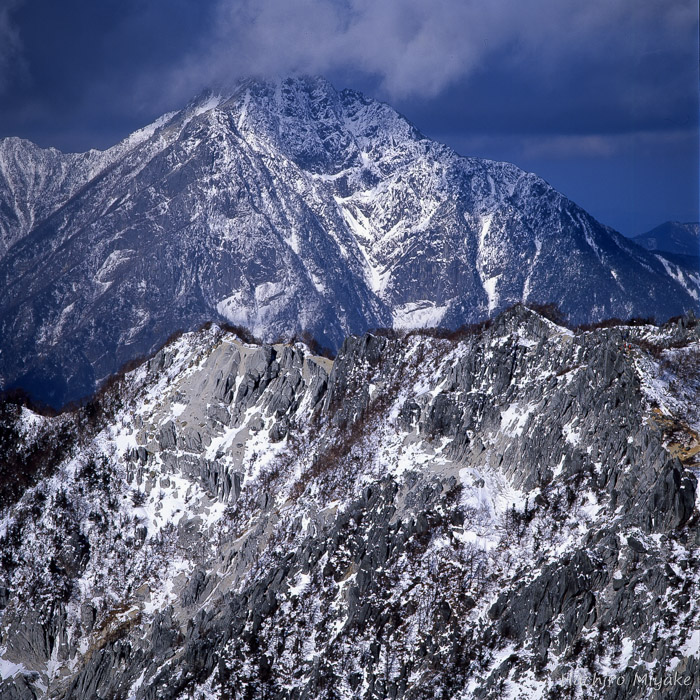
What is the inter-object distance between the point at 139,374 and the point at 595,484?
95.7 m

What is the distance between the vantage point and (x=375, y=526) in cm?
11931

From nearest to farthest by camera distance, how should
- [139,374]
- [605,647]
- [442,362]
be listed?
[605,647] < [442,362] < [139,374]

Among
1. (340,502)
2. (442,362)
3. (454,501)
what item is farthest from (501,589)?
(442,362)

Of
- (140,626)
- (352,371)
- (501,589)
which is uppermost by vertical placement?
(352,371)

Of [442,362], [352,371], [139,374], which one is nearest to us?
[442,362]

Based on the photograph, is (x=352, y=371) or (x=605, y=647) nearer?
(x=605, y=647)

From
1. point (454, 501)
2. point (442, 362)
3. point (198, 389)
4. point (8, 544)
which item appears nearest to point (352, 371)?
point (442, 362)

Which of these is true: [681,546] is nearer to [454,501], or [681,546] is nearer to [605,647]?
[605,647]

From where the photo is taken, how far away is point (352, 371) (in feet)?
500

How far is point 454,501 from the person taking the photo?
117m

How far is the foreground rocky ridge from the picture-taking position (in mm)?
97062

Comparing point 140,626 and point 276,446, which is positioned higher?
point 276,446

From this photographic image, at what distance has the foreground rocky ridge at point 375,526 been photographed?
97.1m

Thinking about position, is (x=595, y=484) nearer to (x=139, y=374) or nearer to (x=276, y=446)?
(x=276, y=446)
